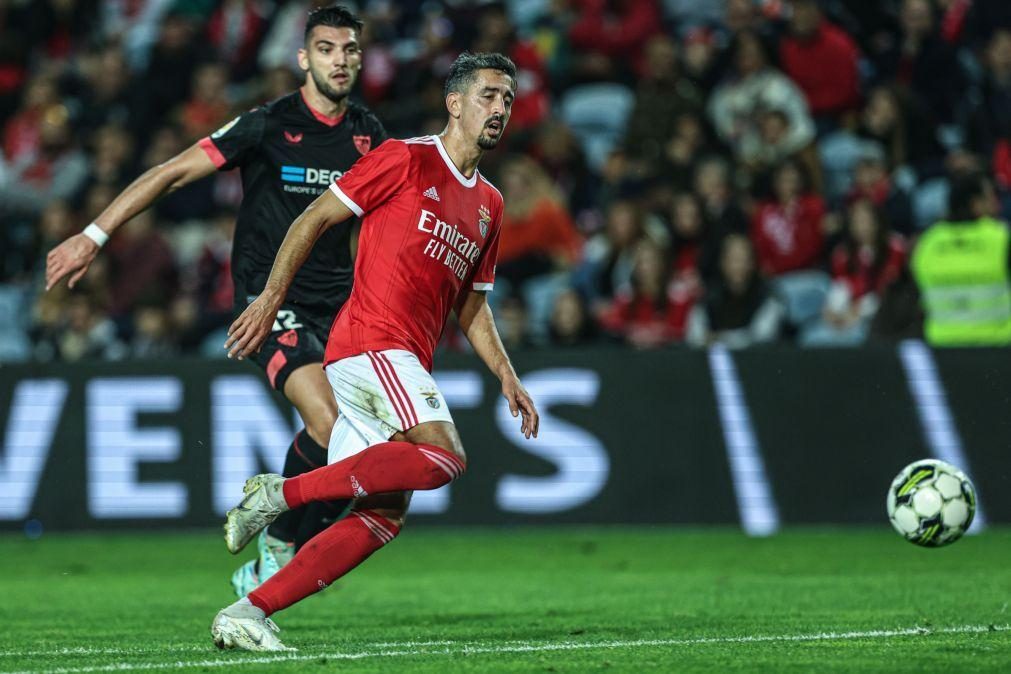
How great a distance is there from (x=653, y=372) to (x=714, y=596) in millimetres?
3863

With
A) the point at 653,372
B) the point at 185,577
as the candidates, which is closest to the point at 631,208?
the point at 653,372

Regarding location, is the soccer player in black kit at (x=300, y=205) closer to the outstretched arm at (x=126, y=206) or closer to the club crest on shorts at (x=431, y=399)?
the outstretched arm at (x=126, y=206)

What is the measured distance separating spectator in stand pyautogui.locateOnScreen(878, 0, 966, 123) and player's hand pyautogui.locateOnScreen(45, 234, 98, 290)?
9.81m

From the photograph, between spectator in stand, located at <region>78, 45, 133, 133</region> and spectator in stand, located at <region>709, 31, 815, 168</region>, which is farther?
spectator in stand, located at <region>78, 45, 133, 133</region>

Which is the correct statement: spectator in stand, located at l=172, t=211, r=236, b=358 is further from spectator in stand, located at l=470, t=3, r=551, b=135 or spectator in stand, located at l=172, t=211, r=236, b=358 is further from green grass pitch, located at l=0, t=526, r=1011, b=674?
spectator in stand, located at l=470, t=3, r=551, b=135

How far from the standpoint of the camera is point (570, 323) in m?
13.0

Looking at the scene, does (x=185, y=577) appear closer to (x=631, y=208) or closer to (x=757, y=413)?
(x=757, y=413)

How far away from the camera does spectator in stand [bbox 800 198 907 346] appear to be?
12.9 metres

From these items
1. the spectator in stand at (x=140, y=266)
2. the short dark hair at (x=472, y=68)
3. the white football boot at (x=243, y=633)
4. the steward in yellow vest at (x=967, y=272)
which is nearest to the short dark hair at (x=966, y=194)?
the steward in yellow vest at (x=967, y=272)

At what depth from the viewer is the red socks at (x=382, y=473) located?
583 cm

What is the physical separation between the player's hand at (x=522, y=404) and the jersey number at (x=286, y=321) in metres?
1.34

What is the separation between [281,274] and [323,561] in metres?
1.05

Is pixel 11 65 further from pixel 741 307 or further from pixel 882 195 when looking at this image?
pixel 882 195

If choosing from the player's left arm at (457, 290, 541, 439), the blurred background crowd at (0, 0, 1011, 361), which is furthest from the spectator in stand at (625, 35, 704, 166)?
the player's left arm at (457, 290, 541, 439)
